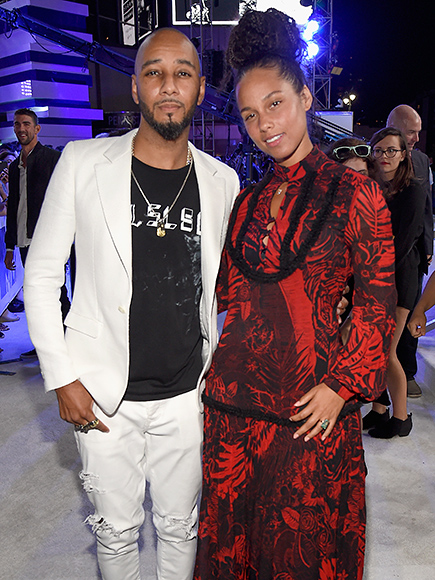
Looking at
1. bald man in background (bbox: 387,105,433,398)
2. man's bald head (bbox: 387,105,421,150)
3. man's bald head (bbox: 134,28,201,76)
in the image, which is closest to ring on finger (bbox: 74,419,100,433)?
man's bald head (bbox: 134,28,201,76)

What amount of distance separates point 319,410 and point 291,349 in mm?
180

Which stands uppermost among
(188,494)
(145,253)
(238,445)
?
(145,253)

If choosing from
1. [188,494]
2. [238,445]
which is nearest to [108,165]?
[238,445]

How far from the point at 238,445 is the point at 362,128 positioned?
3060 cm

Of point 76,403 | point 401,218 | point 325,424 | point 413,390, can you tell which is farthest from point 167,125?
point 413,390

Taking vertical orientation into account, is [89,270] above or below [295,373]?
above

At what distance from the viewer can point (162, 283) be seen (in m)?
1.60

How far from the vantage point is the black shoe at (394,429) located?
3217mm

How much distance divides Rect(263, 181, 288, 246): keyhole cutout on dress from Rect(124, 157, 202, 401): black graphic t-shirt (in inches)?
9.9

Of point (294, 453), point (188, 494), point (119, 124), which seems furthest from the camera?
point (119, 124)

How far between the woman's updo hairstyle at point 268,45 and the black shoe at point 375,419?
2420 mm

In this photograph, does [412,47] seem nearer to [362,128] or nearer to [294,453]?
[362,128]

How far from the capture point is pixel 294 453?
57.4 inches

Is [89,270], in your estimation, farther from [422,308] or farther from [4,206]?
[4,206]
